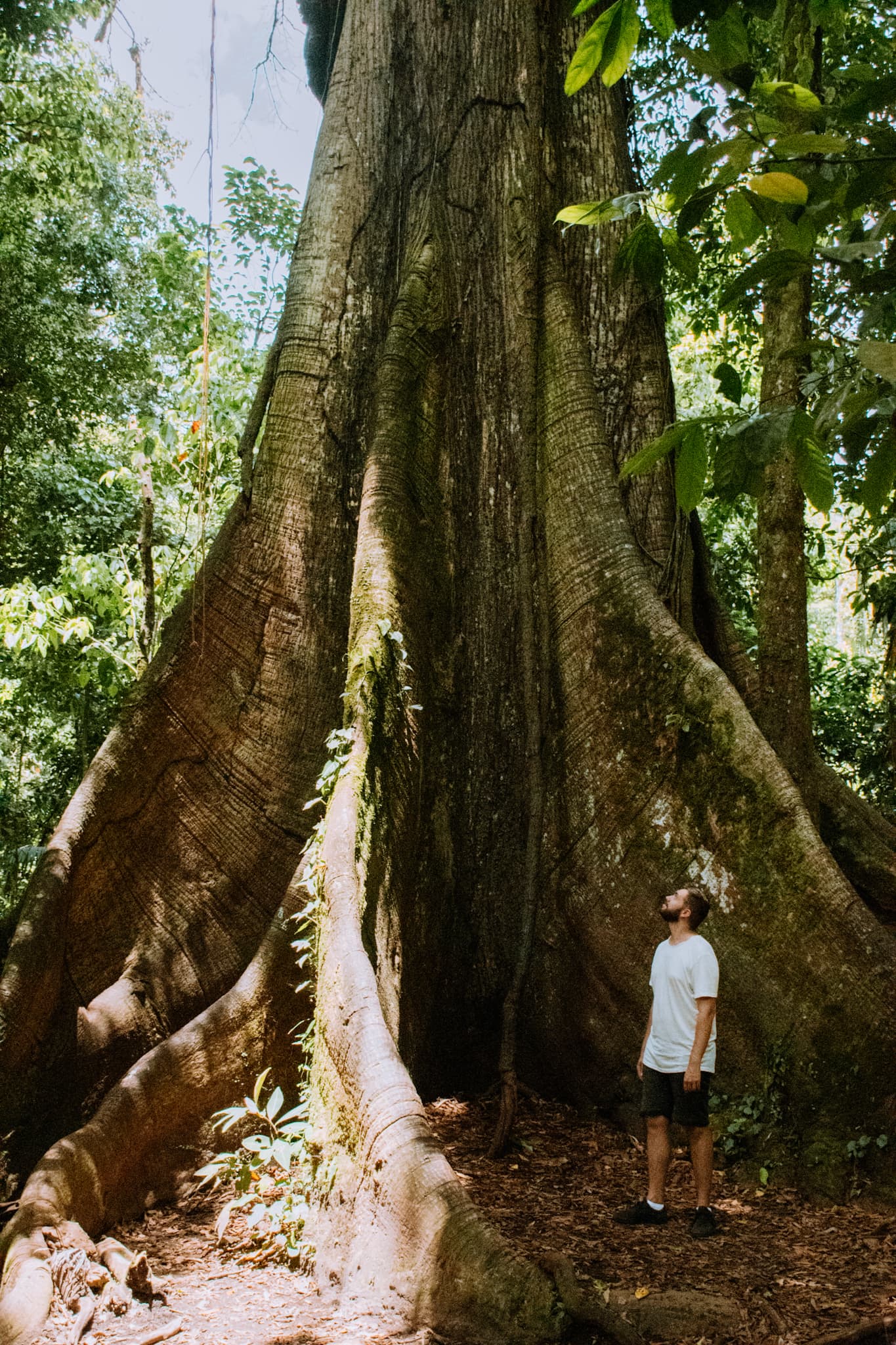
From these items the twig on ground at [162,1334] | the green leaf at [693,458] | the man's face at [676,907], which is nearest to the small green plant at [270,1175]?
the twig on ground at [162,1334]

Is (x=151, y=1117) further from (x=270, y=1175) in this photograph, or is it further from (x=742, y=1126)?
(x=742, y=1126)

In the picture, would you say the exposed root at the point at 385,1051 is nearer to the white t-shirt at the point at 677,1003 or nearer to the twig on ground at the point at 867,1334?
the twig on ground at the point at 867,1334

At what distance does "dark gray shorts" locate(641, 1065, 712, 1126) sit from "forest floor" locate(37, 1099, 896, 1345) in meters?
0.36

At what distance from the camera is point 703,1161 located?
3588mm

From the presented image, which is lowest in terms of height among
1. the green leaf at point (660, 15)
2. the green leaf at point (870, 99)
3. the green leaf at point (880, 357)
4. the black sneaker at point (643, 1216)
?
the black sneaker at point (643, 1216)

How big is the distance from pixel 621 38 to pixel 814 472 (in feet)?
2.72

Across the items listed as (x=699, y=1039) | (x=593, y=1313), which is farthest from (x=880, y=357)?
(x=699, y=1039)

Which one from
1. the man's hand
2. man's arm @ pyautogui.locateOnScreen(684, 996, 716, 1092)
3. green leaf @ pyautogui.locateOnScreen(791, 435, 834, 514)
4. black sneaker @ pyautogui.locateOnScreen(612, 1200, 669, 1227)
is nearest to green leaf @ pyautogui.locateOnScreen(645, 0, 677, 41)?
green leaf @ pyautogui.locateOnScreen(791, 435, 834, 514)

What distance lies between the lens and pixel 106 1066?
14.4 ft

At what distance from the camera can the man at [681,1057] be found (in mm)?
3592

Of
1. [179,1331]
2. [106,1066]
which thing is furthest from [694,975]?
[106,1066]

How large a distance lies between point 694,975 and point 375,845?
1334 mm

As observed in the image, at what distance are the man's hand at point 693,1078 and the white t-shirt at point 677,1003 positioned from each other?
10 centimetres

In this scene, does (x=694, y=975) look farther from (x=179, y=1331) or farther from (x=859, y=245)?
(x=859, y=245)
